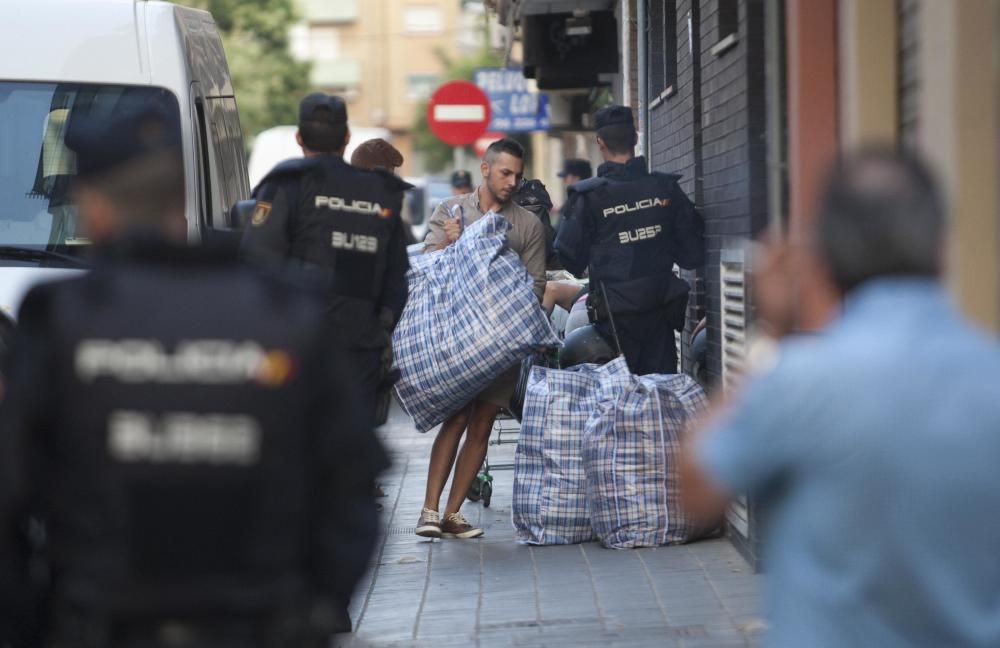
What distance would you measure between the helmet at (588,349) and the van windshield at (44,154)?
2300mm

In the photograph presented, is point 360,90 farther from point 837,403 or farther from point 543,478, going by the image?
point 837,403

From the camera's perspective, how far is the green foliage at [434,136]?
5623cm

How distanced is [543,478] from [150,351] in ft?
19.0

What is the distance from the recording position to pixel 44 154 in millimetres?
8703

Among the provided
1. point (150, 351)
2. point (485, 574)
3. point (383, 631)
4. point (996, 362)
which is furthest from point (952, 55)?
point (485, 574)

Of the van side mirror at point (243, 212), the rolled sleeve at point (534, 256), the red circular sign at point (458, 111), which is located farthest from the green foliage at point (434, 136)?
the van side mirror at point (243, 212)

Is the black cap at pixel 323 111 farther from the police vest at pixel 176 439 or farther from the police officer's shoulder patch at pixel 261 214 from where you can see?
the police vest at pixel 176 439

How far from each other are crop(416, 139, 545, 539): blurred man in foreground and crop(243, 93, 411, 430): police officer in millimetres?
2337

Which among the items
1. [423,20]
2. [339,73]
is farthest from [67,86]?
[339,73]

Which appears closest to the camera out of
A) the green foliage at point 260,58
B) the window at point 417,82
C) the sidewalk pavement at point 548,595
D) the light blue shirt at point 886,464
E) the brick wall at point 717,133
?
the light blue shirt at point 886,464

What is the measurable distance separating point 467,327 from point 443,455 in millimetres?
702

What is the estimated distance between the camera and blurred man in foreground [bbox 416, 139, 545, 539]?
350 inches

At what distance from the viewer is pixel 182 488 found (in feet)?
9.27

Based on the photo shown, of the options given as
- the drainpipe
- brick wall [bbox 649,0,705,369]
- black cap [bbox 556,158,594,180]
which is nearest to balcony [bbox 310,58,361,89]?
black cap [bbox 556,158,594,180]
